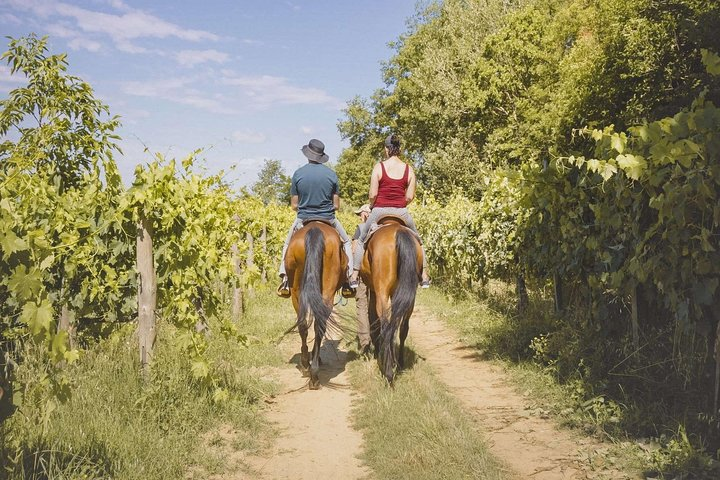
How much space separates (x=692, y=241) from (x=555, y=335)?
2810mm

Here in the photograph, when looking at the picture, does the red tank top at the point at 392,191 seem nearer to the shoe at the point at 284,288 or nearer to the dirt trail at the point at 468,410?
the shoe at the point at 284,288

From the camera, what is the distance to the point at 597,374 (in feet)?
18.6

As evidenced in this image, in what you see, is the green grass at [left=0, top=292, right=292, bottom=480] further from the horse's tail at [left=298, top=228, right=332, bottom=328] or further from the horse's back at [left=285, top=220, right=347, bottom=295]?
the horse's back at [left=285, top=220, right=347, bottom=295]

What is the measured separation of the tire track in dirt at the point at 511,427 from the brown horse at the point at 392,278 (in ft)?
3.13

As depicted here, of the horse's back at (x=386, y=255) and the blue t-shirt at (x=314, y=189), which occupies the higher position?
the blue t-shirt at (x=314, y=189)

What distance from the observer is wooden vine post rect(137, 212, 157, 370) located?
17.5 feet

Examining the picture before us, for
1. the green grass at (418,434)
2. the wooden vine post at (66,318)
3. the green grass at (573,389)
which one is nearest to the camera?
the green grass at (573,389)

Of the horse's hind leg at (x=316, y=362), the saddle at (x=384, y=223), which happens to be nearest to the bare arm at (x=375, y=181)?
the saddle at (x=384, y=223)

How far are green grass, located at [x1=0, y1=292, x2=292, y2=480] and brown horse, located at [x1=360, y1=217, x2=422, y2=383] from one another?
147cm

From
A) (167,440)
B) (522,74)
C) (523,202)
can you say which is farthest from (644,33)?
(167,440)

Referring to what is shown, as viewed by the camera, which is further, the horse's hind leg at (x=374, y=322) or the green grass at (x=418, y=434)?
the horse's hind leg at (x=374, y=322)

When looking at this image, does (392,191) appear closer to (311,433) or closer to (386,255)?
(386,255)

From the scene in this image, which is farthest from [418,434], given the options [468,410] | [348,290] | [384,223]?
[348,290]

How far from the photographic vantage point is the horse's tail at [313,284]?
640cm
